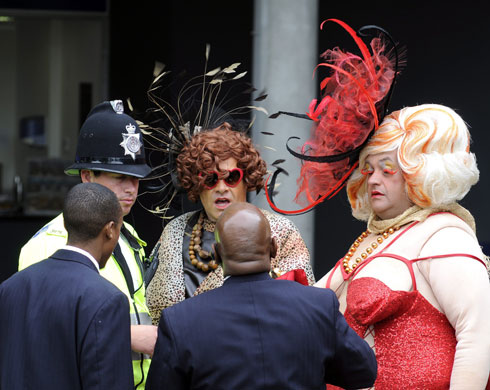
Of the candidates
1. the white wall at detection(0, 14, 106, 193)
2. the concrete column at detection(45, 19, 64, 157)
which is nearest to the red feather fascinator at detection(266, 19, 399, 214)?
the white wall at detection(0, 14, 106, 193)

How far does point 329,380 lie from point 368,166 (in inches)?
39.4

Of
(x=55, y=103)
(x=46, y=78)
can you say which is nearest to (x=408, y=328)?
(x=55, y=103)

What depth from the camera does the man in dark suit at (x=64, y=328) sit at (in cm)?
225

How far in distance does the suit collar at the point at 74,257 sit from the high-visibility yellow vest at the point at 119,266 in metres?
0.38

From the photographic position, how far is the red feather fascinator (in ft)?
10.4

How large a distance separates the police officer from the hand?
0.27ft

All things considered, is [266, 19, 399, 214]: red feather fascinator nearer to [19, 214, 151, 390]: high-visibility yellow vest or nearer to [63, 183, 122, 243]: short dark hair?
[19, 214, 151, 390]: high-visibility yellow vest

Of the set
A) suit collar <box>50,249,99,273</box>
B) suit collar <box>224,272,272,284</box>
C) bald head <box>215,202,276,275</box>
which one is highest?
bald head <box>215,202,276,275</box>

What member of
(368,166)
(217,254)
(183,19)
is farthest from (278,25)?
(217,254)

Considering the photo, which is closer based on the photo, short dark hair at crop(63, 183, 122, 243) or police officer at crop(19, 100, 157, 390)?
short dark hair at crop(63, 183, 122, 243)

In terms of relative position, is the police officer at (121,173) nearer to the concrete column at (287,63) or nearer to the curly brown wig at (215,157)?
the curly brown wig at (215,157)

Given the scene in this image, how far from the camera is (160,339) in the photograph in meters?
2.33

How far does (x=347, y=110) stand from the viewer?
3213mm

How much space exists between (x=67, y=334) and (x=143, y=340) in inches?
22.3
